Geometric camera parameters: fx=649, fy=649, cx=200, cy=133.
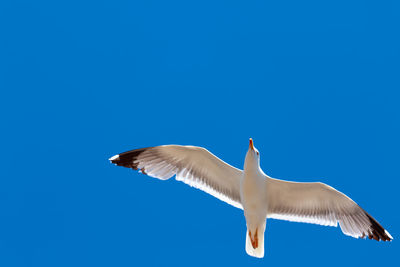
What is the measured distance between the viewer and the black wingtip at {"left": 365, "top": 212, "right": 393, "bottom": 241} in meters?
9.89

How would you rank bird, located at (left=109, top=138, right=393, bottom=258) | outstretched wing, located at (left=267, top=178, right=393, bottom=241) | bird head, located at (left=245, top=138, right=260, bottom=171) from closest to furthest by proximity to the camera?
1. bird head, located at (left=245, top=138, right=260, bottom=171)
2. bird, located at (left=109, top=138, right=393, bottom=258)
3. outstretched wing, located at (left=267, top=178, right=393, bottom=241)

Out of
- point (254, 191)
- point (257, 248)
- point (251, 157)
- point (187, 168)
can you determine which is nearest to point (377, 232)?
point (257, 248)

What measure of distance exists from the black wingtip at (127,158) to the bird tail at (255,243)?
6.96 feet

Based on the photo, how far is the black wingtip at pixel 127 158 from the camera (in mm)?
10328

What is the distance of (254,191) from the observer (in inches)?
381

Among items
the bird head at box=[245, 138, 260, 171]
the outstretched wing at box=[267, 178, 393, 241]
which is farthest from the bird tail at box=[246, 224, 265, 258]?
the bird head at box=[245, 138, 260, 171]

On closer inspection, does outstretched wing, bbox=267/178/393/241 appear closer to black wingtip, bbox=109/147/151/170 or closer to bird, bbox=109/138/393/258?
bird, bbox=109/138/393/258

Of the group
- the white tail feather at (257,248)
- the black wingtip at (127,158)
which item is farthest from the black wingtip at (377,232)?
the black wingtip at (127,158)

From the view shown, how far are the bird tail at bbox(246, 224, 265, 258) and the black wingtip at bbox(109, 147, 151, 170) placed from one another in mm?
2121

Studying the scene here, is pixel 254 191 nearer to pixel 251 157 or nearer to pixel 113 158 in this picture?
pixel 251 157

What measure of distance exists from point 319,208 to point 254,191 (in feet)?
3.94

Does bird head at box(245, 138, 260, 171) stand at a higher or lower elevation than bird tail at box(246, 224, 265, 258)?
higher

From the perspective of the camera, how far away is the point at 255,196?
973cm

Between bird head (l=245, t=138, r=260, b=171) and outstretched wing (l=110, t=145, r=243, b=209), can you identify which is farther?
outstretched wing (l=110, t=145, r=243, b=209)
